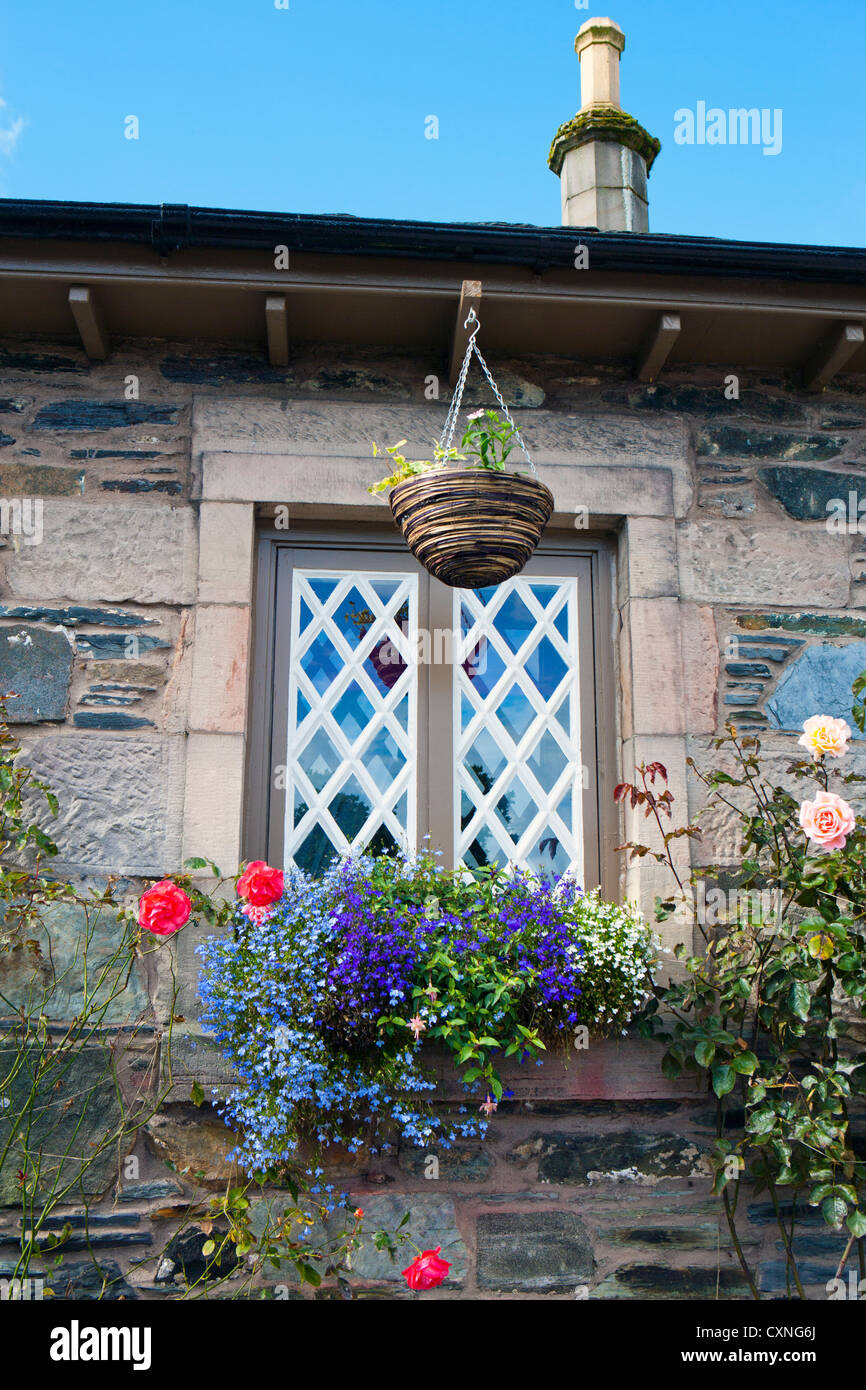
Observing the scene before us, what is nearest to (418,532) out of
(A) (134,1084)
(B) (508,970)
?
(B) (508,970)

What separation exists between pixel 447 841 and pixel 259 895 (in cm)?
74

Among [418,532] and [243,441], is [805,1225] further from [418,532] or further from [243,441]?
[243,441]

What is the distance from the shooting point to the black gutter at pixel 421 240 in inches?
136

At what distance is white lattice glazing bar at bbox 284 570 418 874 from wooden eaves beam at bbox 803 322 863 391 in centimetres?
157

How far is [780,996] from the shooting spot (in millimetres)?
3217

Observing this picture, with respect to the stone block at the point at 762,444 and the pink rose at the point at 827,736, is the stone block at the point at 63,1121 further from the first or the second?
the stone block at the point at 762,444

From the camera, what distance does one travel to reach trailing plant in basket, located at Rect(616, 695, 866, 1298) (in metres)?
3.04

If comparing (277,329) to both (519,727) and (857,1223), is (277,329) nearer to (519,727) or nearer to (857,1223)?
(519,727)

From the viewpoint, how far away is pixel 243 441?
3.78 m

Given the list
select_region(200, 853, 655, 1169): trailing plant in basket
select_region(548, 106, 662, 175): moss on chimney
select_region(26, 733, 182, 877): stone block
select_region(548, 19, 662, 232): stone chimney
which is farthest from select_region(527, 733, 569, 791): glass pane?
select_region(548, 106, 662, 175): moss on chimney

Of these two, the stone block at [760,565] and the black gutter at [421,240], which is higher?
the black gutter at [421,240]

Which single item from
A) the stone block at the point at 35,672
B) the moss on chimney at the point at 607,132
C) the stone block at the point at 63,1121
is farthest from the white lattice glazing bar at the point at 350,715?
the moss on chimney at the point at 607,132

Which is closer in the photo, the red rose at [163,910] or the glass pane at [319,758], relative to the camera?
the red rose at [163,910]

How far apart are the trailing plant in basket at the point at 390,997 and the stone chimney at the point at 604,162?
344cm
